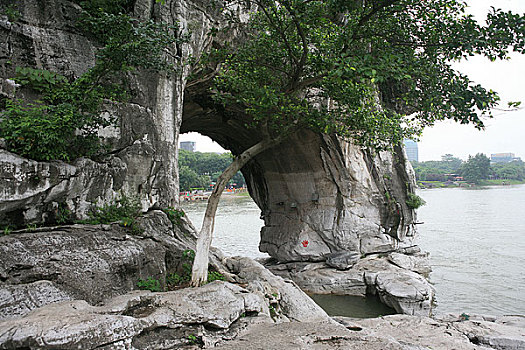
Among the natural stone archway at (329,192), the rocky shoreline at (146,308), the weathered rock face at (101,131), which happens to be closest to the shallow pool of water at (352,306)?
the natural stone archway at (329,192)

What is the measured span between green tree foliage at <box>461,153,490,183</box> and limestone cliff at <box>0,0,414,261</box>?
1934 inches

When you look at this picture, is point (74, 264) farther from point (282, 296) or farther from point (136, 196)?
point (282, 296)

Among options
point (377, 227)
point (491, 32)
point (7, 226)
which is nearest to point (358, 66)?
point (491, 32)

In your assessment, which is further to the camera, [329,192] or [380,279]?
[329,192]

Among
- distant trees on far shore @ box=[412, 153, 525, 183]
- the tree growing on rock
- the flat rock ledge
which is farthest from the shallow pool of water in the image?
distant trees on far shore @ box=[412, 153, 525, 183]

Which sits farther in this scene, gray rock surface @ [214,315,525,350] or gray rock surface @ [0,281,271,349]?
gray rock surface @ [214,315,525,350]

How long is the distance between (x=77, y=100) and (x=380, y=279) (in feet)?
28.5

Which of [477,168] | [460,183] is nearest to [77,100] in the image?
[477,168]

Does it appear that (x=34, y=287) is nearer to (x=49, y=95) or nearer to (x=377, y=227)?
(x=49, y=95)

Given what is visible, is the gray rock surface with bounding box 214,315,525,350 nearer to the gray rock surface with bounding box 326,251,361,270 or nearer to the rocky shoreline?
the rocky shoreline

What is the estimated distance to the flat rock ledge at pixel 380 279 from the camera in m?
8.71

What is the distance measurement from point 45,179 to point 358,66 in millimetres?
4229

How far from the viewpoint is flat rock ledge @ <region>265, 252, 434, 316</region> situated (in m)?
8.71

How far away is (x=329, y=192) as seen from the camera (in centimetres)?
1189
